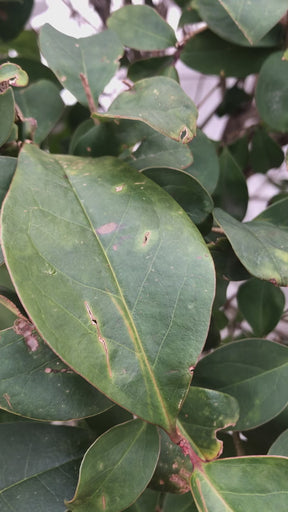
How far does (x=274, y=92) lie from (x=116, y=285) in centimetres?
28

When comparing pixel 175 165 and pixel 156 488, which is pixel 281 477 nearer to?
pixel 156 488

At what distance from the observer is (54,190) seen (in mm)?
277

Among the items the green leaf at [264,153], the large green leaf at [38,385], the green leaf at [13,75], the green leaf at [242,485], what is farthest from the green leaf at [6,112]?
the green leaf at [264,153]

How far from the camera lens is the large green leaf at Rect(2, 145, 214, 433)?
0.23 metres

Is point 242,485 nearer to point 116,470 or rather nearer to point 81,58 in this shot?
point 116,470

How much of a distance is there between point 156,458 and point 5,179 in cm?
18

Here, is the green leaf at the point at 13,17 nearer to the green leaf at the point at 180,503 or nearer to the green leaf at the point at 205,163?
the green leaf at the point at 205,163

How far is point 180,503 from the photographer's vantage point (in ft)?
1.13

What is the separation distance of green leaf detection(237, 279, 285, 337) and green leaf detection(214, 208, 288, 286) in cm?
15

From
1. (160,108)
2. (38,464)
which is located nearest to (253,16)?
(160,108)

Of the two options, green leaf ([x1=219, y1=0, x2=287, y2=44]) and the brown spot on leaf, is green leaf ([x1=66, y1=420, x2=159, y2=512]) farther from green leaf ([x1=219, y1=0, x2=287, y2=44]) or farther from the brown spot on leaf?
green leaf ([x1=219, y1=0, x2=287, y2=44])

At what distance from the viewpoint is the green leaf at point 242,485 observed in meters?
0.24

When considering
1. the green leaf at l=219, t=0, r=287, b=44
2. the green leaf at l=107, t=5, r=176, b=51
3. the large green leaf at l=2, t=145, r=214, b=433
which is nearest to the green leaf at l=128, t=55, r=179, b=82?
the green leaf at l=107, t=5, r=176, b=51

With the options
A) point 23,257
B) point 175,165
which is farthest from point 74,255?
point 175,165
